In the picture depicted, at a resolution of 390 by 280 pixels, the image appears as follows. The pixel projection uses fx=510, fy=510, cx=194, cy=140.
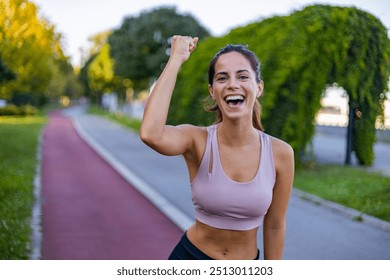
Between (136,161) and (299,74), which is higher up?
(299,74)

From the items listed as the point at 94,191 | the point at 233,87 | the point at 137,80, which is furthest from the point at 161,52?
the point at 233,87

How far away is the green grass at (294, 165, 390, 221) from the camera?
21.1 ft

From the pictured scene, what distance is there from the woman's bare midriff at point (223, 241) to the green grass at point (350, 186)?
13.1ft

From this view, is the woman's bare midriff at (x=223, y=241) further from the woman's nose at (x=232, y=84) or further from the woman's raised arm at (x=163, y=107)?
the woman's nose at (x=232, y=84)

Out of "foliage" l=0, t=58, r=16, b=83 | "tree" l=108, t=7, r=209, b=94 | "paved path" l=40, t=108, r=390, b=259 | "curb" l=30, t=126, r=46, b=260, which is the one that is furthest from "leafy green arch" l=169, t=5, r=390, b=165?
"tree" l=108, t=7, r=209, b=94

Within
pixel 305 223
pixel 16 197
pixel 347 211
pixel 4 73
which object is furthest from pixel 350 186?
pixel 4 73

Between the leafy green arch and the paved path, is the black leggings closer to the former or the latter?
the paved path

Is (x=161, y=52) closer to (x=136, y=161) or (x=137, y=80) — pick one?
(x=137, y=80)

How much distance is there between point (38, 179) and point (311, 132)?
528cm

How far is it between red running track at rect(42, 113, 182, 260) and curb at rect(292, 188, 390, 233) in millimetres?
2380

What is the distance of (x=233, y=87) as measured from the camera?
1.71 metres

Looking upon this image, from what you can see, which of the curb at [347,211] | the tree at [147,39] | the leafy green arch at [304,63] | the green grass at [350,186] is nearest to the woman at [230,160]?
the green grass at [350,186]

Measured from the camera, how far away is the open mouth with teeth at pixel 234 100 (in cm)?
172

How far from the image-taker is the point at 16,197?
7.13 meters
